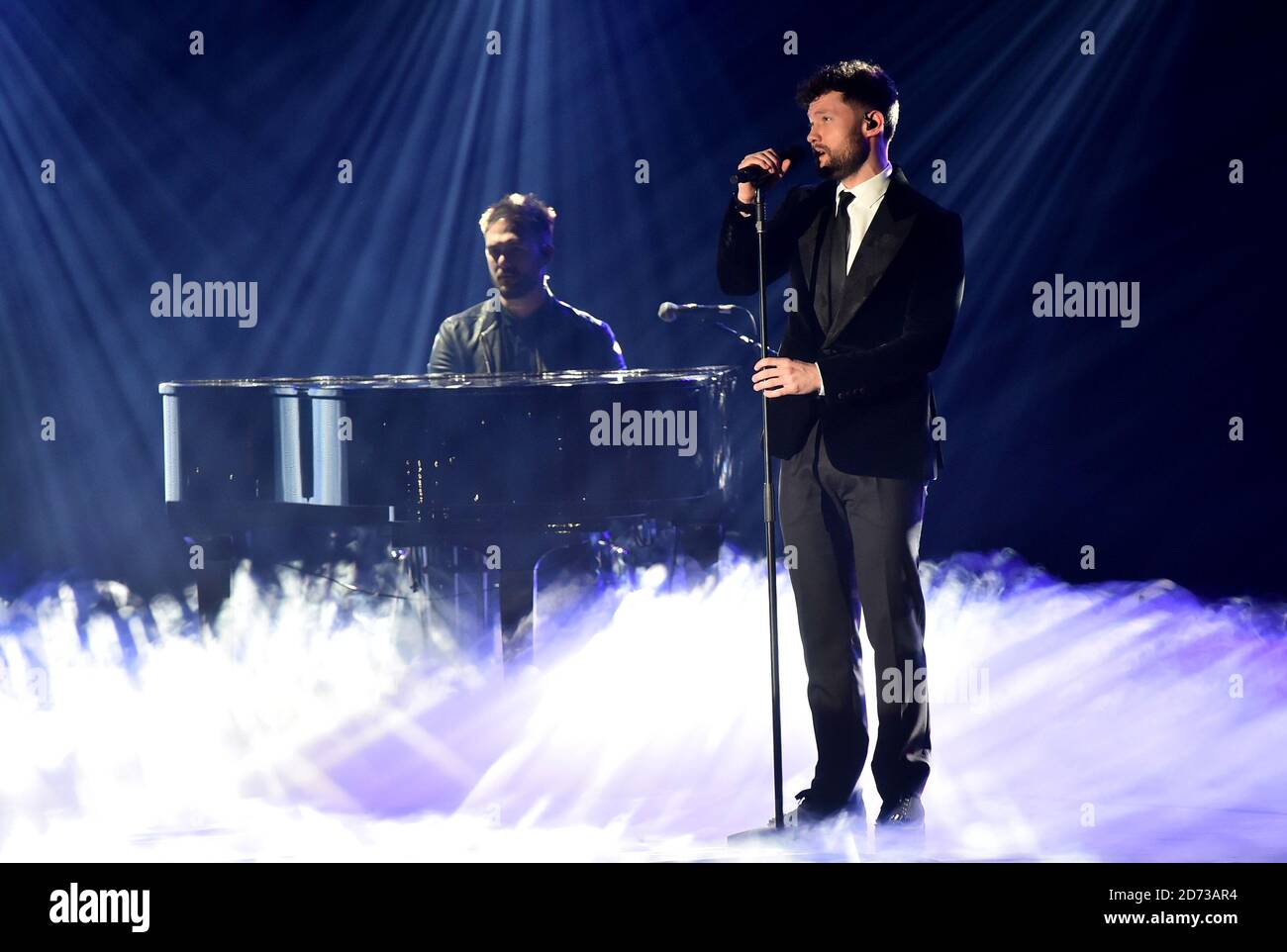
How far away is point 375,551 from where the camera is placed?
481 cm

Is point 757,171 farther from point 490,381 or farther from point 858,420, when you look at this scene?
point 490,381

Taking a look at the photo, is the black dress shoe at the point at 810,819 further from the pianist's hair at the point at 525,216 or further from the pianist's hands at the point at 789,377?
the pianist's hair at the point at 525,216

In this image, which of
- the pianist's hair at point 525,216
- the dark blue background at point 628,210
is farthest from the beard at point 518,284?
the dark blue background at point 628,210

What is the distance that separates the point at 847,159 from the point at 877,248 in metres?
0.22

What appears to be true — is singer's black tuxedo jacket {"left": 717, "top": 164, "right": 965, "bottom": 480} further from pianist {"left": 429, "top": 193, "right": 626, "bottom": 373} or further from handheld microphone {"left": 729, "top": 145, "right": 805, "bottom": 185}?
pianist {"left": 429, "top": 193, "right": 626, "bottom": 373}

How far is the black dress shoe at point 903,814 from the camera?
346 centimetres

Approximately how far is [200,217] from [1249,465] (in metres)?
3.48

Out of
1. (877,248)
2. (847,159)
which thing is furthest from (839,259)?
(847,159)

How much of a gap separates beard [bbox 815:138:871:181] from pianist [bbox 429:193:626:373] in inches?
56.0

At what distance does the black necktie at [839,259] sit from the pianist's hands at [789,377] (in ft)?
0.51

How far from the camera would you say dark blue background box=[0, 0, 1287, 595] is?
4840 millimetres

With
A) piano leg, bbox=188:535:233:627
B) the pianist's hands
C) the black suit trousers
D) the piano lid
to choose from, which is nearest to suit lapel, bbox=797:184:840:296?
the pianist's hands

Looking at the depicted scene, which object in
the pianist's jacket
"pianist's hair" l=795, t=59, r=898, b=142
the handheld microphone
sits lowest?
the pianist's jacket

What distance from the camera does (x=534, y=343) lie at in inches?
188
